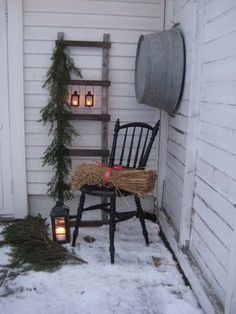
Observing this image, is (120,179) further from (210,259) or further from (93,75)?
(93,75)

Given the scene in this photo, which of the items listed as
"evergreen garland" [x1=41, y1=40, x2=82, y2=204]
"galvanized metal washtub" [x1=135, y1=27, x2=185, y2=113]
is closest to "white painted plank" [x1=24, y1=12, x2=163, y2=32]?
"evergreen garland" [x1=41, y1=40, x2=82, y2=204]

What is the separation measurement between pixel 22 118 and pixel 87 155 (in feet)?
2.29

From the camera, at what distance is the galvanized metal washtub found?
2805 mm

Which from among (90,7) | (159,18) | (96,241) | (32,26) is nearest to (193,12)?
(159,18)

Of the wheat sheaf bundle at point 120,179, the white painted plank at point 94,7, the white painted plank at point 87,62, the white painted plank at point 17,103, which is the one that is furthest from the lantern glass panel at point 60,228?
the white painted plank at point 94,7

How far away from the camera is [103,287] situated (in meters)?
2.52

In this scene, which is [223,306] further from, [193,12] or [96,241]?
[193,12]

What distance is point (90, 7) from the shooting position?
3.31 metres

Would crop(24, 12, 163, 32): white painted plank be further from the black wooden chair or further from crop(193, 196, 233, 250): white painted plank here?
crop(193, 196, 233, 250): white painted plank

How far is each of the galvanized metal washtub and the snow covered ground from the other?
1.30 metres

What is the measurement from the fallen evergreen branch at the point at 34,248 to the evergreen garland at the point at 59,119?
0.38 m

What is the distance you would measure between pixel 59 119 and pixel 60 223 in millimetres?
966

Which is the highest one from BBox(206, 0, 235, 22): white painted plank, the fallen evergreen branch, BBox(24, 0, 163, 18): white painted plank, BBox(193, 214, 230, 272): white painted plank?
BBox(24, 0, 163, 18): white painted plank

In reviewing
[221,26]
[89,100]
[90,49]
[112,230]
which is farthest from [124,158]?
[221,26]
